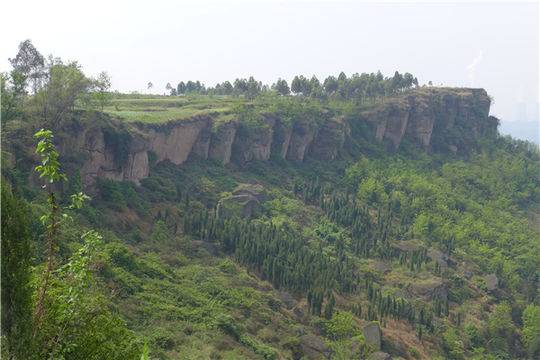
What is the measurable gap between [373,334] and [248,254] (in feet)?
35.4

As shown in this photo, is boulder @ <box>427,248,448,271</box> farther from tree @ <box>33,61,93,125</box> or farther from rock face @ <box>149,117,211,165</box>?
tree @ <box>33,61,93,125</box>

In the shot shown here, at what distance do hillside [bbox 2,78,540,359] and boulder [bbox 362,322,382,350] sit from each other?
14 cm

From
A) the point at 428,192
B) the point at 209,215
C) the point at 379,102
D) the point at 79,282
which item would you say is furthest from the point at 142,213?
the point at 379,102

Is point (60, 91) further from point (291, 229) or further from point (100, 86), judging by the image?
point (291, 229)

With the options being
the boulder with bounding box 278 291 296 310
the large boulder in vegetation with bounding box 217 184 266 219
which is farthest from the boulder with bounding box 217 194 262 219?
the boulder with bounding box 278 291 296 310

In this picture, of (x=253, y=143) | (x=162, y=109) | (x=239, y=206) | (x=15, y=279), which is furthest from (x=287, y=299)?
(x=162, y=109)

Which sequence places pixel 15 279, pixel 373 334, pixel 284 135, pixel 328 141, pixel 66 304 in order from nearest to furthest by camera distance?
pixel 66 304, pixel 15 279, pixel 373 334, pixel 284 135, pixel 328 141

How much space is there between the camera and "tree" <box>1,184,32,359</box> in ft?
27.6

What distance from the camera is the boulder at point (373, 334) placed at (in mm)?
32094

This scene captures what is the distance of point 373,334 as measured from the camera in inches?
1283

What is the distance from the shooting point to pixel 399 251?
51312mm

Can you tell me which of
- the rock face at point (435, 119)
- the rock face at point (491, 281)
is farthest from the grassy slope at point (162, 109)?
the rock face at point (491, 281)

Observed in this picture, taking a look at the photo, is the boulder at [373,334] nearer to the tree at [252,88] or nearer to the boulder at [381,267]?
the boulder at [381,267]

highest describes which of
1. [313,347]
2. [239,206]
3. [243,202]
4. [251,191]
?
[251,191]
